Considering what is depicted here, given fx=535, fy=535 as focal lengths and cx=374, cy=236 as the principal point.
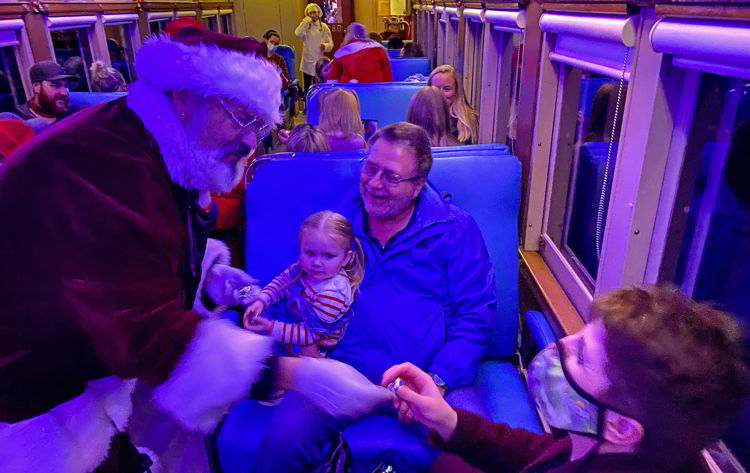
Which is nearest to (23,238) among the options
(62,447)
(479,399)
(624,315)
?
(62,447)

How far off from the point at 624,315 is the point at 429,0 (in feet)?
25.7

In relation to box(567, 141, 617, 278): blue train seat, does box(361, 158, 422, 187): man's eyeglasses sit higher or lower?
higher

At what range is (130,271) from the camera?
3.74ft

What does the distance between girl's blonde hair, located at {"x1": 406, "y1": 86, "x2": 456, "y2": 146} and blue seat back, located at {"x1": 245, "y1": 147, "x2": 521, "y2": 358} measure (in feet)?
3.89

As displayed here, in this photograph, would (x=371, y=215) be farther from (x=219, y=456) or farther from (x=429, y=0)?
(x=429, y=0)

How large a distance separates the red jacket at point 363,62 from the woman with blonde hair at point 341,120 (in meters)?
2.15

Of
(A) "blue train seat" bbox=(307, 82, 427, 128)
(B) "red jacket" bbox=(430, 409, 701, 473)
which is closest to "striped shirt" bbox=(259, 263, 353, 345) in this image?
(B) "red jacket" bbox=(430, 409, 701, 473)

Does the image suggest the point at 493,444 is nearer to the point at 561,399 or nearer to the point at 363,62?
the point at 561,399

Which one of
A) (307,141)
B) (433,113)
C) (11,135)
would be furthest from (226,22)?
(307,141)

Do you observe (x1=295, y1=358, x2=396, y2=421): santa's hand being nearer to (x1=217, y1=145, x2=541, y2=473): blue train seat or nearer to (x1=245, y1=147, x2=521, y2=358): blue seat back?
(x1=217, y1=145, x2=541, y2=473): blue train seat

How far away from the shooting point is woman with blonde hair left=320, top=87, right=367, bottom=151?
360 cm

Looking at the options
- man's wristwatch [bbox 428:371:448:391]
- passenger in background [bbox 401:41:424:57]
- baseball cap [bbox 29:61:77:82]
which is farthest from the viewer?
passenger in background [bbox 401:41:424:57]

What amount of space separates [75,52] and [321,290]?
477 centimetres

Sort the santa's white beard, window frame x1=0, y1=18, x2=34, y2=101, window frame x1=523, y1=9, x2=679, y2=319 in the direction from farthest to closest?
window frame x1=0, y1=18, x2=34, y2=101 → window frame x1=523, y1=9, x2=679, y2=319 → the santa's white beard
